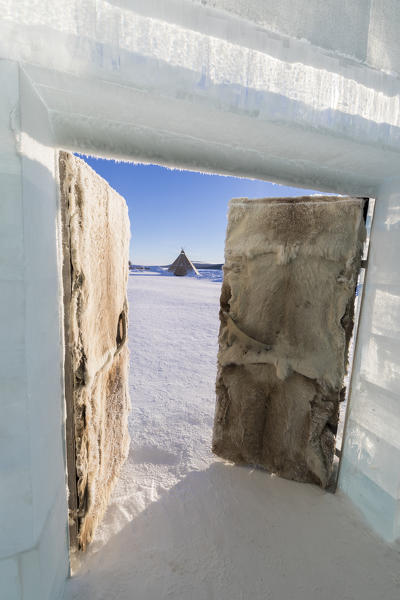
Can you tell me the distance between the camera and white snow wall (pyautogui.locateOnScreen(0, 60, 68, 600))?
1.78 feet

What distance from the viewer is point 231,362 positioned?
4.89 ft

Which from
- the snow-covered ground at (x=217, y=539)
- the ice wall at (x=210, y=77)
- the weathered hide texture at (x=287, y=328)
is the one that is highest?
the ice wall at (x=210, y=77)

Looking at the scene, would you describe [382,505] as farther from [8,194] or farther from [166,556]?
[8,194]

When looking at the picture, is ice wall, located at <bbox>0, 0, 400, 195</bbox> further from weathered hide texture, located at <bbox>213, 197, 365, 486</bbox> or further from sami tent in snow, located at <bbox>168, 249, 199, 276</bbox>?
sami tent in snow, located at <bbox>168, 249, 199, 276</bbox>

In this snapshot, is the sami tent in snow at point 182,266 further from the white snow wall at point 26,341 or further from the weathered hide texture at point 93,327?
the white snow wall at point 26,341

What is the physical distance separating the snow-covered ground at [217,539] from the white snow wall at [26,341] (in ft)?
1.31

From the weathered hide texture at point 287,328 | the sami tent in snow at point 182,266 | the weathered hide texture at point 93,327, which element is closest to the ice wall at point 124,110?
the weathered hide texture at point 93,327

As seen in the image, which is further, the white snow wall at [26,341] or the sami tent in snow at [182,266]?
the sami tent in snow at [182,266]

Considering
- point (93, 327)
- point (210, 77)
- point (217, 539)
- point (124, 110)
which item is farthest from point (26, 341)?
point (217, 539)

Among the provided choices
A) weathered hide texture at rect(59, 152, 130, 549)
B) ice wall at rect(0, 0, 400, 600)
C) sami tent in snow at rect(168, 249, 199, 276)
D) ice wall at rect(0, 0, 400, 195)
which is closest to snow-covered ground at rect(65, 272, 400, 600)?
weathered hide texture at rect(59, 152, 130, 549)

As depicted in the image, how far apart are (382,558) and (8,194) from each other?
5.90 feet

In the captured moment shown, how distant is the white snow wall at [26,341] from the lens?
1.78ft

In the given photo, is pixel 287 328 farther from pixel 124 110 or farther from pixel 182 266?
pixel 182 266

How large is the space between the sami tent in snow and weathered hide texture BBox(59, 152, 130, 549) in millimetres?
14979
